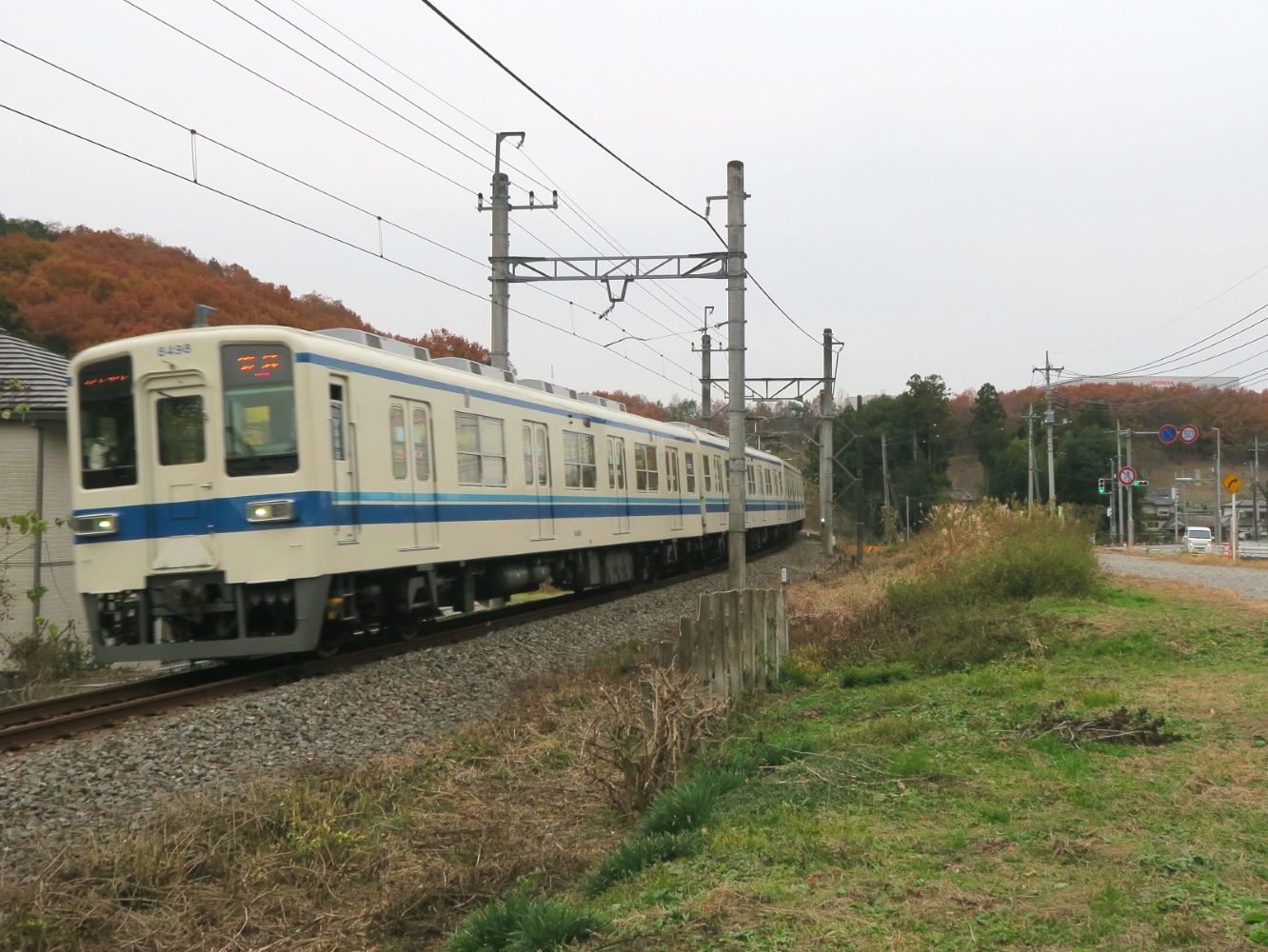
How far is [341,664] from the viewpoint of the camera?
1076 centimetres

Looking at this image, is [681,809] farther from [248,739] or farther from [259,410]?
[259,410]

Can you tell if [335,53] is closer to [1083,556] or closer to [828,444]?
[1083,556]

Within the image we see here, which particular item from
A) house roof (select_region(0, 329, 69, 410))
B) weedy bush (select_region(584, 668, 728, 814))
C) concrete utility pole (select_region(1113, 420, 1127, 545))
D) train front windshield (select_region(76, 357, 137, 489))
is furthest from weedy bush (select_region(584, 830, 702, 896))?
concrete utility pole (select_region(1113, 420, 1127, 545))

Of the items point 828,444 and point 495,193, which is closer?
point 495,193

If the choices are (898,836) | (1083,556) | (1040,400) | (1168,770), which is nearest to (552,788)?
(898,836)

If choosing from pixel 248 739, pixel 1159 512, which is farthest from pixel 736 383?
pixel 1159 512

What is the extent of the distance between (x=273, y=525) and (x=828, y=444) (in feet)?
83.7

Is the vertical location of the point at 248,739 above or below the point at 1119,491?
below

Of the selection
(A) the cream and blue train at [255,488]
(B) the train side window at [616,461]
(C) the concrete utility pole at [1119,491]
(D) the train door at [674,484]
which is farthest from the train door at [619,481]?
(C) the concrete utility pole at [1119,491]

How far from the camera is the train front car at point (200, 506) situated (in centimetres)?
981

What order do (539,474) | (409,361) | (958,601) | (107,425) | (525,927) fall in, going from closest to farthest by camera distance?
1. (525,927)
2. (107,425)
3. (409,361)
4. (958,601)
5. (539,474)

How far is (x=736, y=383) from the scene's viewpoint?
61.8ft

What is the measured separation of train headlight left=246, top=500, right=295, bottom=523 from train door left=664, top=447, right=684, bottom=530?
41.7 feet

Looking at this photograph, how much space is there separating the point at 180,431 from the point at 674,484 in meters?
13.3
